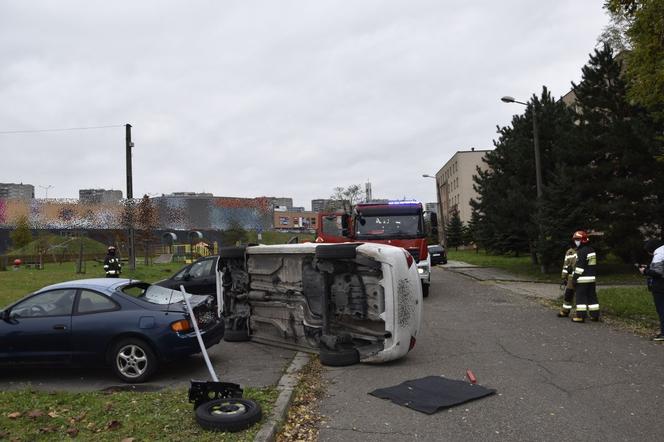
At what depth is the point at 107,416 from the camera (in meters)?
5.32

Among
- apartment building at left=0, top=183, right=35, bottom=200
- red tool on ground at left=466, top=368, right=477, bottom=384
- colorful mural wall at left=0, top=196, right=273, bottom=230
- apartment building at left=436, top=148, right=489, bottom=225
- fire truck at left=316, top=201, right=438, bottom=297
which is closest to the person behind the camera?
red tool on ground at left=466, top=368, right=477, bottom=384

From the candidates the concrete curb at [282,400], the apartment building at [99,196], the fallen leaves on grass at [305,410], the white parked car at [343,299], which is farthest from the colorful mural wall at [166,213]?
the fallen leaves on grass at [305,410]

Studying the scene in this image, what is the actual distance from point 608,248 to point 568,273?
37.4ft

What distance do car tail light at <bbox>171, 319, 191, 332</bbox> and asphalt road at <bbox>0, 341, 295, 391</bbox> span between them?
64 centimetres

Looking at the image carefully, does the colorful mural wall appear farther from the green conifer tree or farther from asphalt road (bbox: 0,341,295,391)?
asphalt road (bbox: 0,341,295,391)

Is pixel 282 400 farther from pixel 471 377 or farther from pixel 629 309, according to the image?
pixel 629 309

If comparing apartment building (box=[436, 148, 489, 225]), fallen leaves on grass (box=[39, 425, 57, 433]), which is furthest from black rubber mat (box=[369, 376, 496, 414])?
apartment building (box=[436, 148, 489, 225])

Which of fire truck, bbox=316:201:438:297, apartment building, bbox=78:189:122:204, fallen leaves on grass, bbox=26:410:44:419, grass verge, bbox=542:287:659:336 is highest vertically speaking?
apartment building, bbox=78:189:122:204

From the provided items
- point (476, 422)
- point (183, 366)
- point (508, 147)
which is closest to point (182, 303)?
point (183, 366)

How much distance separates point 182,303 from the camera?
25.0 ft

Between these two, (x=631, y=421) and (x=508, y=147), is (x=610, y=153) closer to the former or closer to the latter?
(x=508, y=147)

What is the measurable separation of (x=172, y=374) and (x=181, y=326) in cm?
79

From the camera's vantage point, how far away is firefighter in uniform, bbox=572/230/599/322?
10805 millimetres

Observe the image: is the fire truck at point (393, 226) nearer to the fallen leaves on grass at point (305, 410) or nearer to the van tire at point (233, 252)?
the van tire at point (233, 252)
